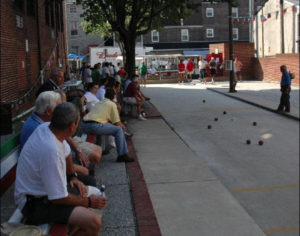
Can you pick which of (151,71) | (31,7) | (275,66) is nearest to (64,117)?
(31,7)

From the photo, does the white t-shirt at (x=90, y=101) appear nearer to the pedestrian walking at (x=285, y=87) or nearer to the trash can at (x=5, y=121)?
the trash can at (x=5, y=121)

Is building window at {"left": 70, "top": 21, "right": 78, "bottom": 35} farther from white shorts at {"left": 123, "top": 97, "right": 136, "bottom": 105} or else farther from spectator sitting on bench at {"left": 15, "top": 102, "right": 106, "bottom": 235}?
spectator sitting on bench at {"left": 15, "top": 102, "right": 106, "bottom": 235}

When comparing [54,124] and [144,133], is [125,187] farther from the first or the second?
[144,133]

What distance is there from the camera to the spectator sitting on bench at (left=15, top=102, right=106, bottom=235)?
336 centimetres

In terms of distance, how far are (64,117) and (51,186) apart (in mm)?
579

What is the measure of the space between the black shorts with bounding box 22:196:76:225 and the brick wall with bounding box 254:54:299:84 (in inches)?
961

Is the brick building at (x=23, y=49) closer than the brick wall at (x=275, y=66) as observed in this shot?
Yes

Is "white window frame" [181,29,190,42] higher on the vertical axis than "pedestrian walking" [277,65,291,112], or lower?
higher

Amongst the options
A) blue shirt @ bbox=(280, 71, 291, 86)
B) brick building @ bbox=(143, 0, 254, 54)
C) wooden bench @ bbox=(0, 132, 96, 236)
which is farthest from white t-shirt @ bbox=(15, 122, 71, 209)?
brick building @ bbox=(143, 0, 254, 54)

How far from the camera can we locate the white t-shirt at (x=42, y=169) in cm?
332

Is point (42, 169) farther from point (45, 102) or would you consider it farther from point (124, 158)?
point (124, 158)

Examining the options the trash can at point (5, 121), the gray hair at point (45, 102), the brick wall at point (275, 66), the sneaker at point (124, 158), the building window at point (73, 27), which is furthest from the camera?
the building window at point (73, 27)

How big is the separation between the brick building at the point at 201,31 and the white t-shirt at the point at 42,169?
173ft

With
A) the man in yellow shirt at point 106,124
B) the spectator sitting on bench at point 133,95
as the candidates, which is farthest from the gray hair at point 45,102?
the spectator sitting on bench at point 133,95
